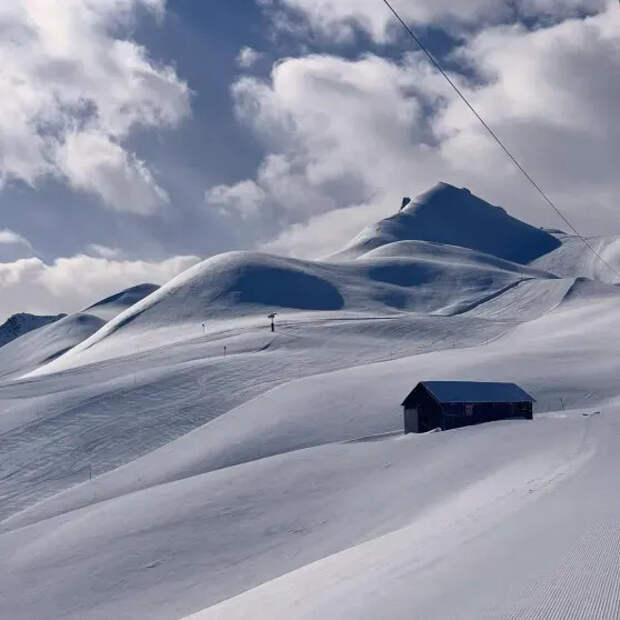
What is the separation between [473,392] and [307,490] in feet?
82.2

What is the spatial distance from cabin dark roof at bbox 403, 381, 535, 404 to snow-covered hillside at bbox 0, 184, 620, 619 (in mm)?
4329

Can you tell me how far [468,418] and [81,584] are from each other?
116 ft

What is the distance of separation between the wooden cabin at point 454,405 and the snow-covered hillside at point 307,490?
3.01m

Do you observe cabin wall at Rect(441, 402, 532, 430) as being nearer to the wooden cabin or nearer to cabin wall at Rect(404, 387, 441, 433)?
the wooden cabin

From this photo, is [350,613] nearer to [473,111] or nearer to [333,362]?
[473,111]

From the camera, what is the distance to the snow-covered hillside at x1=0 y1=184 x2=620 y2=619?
17.1m

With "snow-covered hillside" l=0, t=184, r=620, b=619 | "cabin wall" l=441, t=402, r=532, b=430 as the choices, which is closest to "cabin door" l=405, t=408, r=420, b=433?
"snow-covered hillside" l=0, t=184, r=620, b=619

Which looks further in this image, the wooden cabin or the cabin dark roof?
the cabin dark roof

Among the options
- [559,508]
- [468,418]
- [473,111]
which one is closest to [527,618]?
[559,508]

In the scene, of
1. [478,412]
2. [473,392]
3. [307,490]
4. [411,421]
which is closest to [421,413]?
[411,421]

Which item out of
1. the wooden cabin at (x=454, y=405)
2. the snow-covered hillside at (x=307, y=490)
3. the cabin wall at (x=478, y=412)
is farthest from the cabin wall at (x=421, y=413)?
the snow-covered hillside at (x=307, y=490)

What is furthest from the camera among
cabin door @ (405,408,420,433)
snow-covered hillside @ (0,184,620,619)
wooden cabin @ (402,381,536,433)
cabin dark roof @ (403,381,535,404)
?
cabin door @ (405,408,420,433)

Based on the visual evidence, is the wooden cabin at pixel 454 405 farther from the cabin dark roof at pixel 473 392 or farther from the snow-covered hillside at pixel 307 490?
the snow-covered hillside at pixel 307 490

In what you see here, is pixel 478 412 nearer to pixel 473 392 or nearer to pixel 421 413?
pixel 473 392
